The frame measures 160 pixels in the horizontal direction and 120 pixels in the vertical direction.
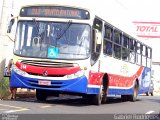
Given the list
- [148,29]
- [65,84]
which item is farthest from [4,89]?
[148,29]

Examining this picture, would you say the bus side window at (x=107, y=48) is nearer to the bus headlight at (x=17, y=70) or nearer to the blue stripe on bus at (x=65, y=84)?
the blue stripe on bus at (x=65, y=84)

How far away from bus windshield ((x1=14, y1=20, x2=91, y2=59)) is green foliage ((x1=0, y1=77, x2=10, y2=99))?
10.3ft

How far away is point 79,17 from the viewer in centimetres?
1430

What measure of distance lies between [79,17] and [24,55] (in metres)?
2.19

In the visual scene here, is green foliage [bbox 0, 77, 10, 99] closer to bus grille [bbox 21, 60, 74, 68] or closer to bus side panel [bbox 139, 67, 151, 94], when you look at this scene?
bus grille [bbox 21, 60, 74, 68]

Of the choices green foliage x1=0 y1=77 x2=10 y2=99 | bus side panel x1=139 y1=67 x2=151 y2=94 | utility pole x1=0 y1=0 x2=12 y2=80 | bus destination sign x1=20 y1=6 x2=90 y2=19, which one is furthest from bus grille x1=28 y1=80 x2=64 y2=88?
bus side panel x1=139 y1=67 x2=151 y2=94

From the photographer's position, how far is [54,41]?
1405cm

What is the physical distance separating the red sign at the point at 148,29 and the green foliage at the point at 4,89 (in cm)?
5013

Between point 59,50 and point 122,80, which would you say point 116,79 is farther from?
point 59,50

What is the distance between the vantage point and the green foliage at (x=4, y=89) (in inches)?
667

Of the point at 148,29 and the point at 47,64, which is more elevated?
the point at 148,29

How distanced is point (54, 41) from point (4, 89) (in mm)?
4199

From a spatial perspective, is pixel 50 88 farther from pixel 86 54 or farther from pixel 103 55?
pixel 103 55

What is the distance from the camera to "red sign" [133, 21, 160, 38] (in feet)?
217
